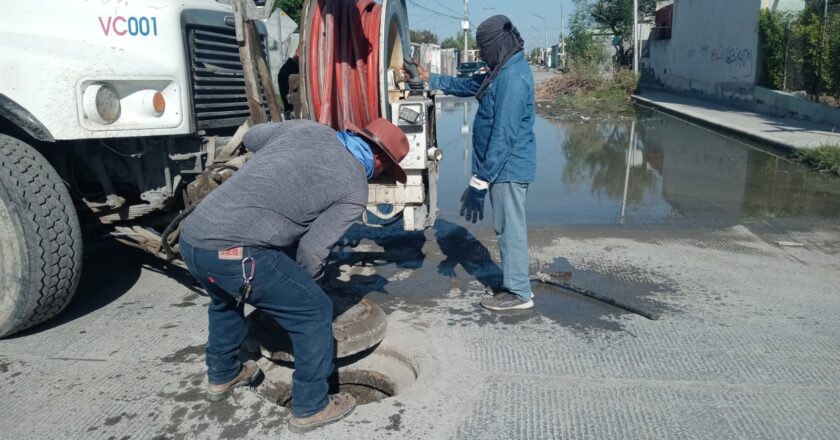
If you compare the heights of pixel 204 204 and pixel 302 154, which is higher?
pixel 302 154

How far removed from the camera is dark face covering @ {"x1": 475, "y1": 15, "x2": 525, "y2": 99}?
4.74m

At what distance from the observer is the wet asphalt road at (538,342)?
3.38m

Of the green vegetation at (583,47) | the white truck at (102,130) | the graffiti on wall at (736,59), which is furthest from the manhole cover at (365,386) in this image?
the green vegetation at (583,47)

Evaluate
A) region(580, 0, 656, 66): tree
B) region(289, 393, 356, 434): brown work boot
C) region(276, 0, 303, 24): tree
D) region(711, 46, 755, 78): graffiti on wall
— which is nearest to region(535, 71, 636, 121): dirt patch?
region(711, 46, 755, 78): graffiti on wall

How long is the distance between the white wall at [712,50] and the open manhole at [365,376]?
19276 millimetres

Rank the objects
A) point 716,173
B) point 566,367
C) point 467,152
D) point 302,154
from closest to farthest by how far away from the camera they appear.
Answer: point 302,154 < point 566,367 < point 716,173 < point 467,152

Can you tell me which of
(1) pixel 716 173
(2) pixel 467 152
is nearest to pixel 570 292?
(1) pixel 716 173

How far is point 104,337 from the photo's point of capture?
4.42 metres

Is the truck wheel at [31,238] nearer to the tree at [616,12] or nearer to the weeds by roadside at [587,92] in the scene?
the weeds by roadside at [587,92]

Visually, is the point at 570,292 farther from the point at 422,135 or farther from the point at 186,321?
the point at 186,321

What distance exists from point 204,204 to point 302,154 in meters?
0.48

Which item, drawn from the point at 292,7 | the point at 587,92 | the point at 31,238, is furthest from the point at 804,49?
the point at 31,238

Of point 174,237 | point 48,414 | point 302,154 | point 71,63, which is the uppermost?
point 71,63

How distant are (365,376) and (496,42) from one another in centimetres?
234
